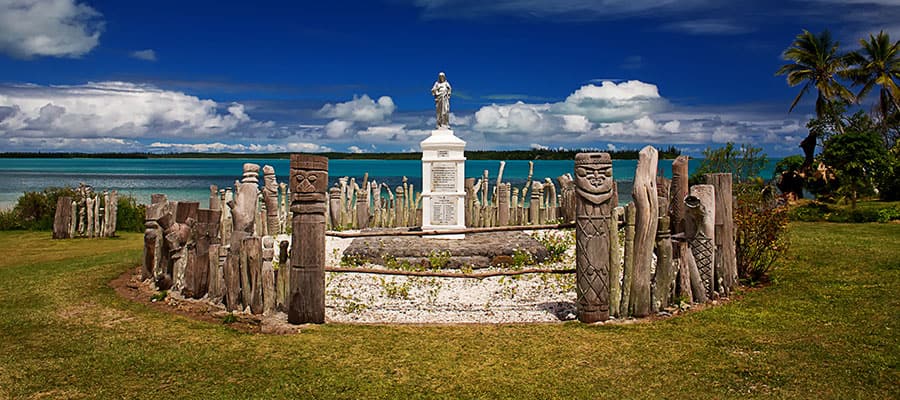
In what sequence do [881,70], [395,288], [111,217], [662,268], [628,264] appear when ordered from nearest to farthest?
[628,264], [662,268], [395,288], [111,217], [881,70]

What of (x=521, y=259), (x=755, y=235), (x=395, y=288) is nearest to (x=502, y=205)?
(x=521, y=259)

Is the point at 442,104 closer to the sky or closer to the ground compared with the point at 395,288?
closer to the sky

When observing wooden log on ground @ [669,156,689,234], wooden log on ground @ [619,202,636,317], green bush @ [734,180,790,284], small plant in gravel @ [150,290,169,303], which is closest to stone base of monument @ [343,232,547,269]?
wooden log on ground @ [669,156,689,234]

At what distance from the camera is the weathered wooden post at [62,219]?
52.2 ft

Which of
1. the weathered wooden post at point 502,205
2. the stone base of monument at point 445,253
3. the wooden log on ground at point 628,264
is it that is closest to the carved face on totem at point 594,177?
the wooden log on ground at point 628,264

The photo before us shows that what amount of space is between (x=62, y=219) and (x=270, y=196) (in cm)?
629

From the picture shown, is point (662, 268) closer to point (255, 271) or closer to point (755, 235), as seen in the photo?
point (755, 235)

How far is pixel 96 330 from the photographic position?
6.88 m

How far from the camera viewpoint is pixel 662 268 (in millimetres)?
7289

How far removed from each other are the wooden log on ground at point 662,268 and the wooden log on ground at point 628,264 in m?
0.36

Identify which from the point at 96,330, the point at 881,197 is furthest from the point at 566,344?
the point at 881,197

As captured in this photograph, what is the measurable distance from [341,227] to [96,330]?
35.5 feet

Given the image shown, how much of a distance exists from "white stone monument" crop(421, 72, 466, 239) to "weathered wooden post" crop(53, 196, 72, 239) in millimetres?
9812

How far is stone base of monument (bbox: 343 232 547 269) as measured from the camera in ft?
38.8
